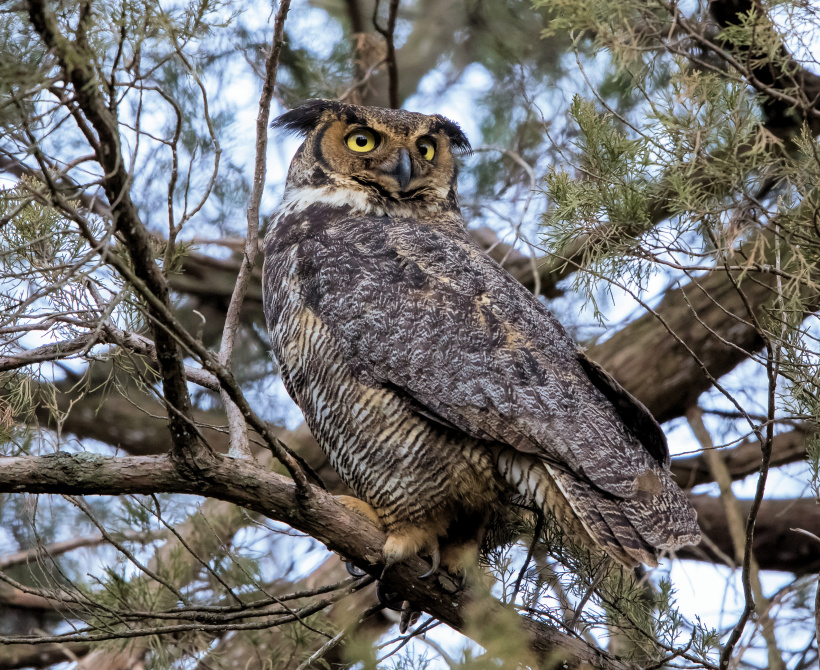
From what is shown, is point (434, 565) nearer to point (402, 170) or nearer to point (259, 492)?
point (259, 492)

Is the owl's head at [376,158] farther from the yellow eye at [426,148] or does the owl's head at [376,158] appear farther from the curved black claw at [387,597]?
the curved black claw at [387,597]

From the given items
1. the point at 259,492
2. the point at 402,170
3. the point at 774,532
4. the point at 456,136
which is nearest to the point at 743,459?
the point at 774,532

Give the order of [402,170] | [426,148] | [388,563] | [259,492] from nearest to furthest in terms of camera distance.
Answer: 1. [259,492]
2. [388,563]
3. [402,170]
4. [426,148]

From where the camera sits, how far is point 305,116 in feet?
12.1

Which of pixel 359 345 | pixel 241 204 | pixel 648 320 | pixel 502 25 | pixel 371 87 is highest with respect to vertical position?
pixel 502 25

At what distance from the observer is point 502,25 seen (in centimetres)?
659

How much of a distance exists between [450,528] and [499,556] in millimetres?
209

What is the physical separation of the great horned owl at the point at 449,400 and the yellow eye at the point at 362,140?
1.40 feet

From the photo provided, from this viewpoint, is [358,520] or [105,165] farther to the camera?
[358,520]

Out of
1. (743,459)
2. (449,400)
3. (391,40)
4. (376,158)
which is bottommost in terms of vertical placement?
(449,400)

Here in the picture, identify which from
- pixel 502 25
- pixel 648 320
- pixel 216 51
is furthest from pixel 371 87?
pixel 648 320

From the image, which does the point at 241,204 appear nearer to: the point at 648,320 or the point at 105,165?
the point at 648,320

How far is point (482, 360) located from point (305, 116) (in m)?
1.59

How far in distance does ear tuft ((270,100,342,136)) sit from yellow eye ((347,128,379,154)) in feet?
0.50
